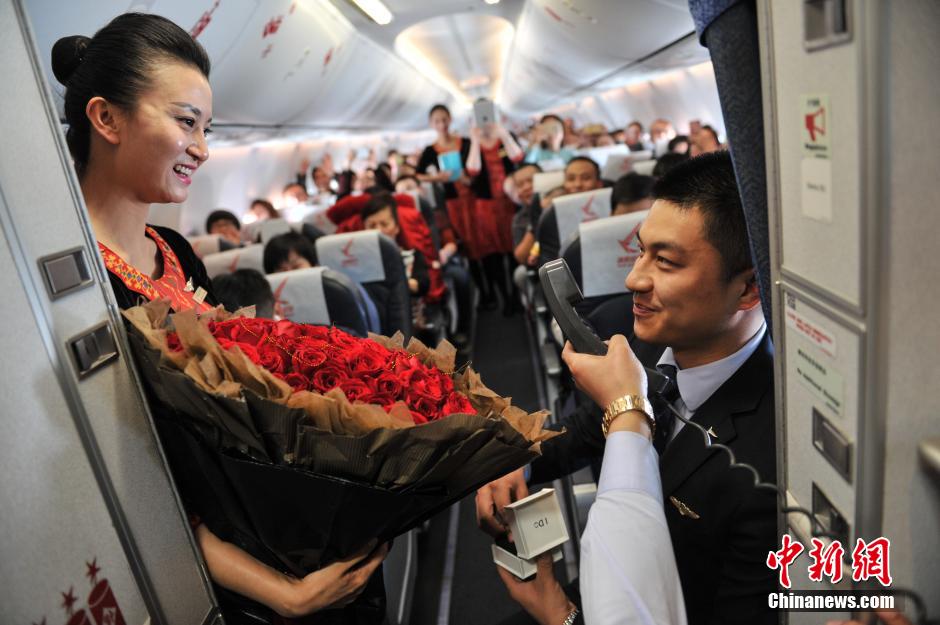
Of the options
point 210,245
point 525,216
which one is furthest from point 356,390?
point 210,245

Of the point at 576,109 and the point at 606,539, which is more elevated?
the point at 576,109

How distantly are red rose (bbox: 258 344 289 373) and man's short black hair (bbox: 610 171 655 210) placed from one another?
9.20ft

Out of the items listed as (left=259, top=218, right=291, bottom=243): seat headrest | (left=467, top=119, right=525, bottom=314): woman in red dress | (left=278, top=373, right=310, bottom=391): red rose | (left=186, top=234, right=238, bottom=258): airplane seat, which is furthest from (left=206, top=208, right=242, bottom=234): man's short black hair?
(left=278, top=373, right=310, bottom=391): red rose

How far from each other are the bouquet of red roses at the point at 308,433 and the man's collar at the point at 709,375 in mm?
620

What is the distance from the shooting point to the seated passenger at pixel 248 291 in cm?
275

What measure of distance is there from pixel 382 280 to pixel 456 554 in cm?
172

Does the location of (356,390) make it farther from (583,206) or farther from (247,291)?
(583,206)

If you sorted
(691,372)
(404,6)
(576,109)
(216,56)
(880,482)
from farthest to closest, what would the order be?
(576,109), (404,6), (216,56), (691,372), (880,482)

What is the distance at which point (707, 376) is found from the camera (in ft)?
4.86

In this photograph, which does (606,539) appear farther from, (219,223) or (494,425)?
(219,223)

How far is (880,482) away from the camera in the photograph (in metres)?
0.74

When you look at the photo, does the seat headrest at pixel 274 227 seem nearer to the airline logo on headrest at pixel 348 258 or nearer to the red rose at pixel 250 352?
the airline logo on headrest at pixel 348 258

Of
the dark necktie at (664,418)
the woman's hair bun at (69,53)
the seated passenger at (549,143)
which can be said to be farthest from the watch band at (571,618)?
the seated passenger at (549,143)

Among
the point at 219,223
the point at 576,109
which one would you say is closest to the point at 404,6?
the point at 219,223
